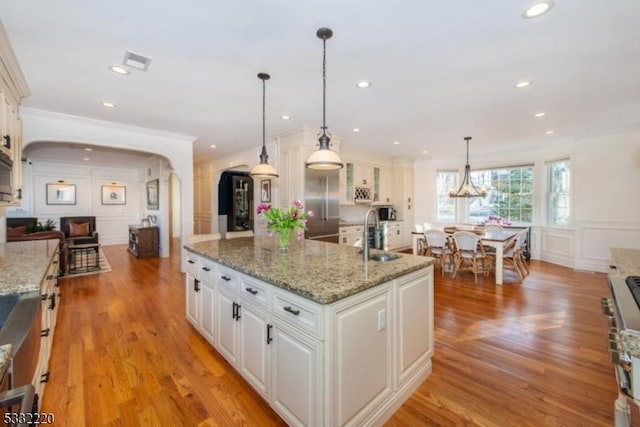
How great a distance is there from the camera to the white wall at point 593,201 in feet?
16.1

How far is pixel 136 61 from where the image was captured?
2547 millimetres

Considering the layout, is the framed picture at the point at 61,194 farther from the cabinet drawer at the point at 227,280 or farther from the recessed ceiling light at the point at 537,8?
the recessed ceiling light at the point at 537,8

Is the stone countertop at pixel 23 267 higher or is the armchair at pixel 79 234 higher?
the stone countertop at pixel 23 267

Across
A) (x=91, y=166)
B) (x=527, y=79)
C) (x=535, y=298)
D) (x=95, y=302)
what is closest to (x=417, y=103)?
(x=527, y=79)

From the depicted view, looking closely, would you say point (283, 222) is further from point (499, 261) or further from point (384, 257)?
point (499, 261)

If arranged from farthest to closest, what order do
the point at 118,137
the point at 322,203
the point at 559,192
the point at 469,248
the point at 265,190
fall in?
the point at 559,192, the point at 265,190, the point at 322,203, the point at 469,248, the point at 118,137

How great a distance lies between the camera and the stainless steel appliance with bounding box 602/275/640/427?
83cm

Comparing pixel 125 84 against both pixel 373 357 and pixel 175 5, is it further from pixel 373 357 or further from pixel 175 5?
pixel 373 357

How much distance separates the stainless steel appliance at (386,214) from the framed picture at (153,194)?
5.89m

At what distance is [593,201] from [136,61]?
7381 millimetres

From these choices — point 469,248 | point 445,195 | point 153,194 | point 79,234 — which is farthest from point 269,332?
point 153,194

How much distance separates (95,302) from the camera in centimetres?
376

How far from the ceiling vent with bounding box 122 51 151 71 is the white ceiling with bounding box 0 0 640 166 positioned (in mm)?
73

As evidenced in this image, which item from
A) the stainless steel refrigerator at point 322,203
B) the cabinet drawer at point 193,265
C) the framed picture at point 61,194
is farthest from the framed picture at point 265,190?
the framed picture at point 61,194
